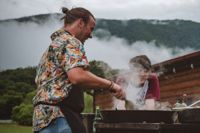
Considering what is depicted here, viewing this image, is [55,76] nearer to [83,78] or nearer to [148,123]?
[83,78]

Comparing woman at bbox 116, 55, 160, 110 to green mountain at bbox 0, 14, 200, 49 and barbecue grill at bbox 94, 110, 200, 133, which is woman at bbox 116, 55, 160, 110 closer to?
barbecue grill at bbox 94, 110, 200, 133

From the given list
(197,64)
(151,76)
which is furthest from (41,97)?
(197,64)

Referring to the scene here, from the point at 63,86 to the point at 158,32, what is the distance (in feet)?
178

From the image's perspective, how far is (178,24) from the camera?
2287 inches

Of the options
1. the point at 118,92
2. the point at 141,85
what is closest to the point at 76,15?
the point at 118,92

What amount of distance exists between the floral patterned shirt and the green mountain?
36690 mm

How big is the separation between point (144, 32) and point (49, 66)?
5405 centimetres

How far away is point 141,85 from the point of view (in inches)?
229

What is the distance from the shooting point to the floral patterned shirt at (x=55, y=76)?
330 centimetres

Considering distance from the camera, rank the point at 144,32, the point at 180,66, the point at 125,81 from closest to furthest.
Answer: the point at 125,81 → the point at 180,66 → the point at 144,32

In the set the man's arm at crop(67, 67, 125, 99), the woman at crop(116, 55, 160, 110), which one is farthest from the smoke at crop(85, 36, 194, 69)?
the man's arm at crop(67, 67, 125, 99)

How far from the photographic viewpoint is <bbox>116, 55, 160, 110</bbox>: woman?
223 inches

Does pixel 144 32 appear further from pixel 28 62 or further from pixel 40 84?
pixel 40 84

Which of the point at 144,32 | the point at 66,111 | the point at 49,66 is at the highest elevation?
the point at 144,32
